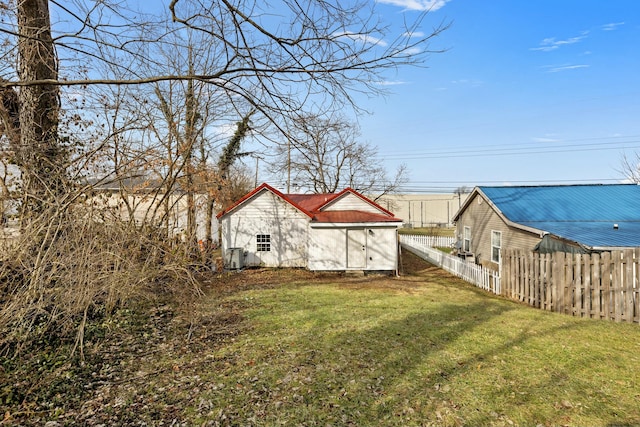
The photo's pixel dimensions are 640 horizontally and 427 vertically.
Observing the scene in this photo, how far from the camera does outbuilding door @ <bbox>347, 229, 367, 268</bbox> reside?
14.9 metres

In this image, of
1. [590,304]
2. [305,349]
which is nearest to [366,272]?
[590,304]

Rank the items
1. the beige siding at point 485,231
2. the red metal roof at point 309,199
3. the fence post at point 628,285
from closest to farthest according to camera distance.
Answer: the fence post at point 628,285
the beige siding at point 485,231
the red metal roof at point 309,199

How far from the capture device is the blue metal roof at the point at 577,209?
10.5m

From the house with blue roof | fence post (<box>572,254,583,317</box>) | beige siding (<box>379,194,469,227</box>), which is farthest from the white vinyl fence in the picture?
beige siding (<box>379,194,469,227</box>)

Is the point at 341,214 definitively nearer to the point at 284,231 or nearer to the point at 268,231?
the point at 284,231

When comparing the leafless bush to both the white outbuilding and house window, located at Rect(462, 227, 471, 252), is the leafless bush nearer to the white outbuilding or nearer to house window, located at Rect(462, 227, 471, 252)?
the white outbuilding

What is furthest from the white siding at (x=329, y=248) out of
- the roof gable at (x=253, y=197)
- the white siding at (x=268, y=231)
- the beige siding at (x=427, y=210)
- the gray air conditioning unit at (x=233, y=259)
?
the beige siding at (x=427, y=210)

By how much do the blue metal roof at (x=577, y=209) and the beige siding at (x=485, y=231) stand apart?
56cm

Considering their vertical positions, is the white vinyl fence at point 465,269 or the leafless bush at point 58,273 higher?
the leafless bush at point 58,273

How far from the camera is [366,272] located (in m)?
14.9

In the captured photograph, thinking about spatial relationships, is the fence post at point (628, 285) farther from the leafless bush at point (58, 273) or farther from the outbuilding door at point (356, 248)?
the leafless bush at point (58, 273)

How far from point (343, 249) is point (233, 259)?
5110mm

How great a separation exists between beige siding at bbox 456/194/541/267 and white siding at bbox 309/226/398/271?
444 centimetres

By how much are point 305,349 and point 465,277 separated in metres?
9.98
